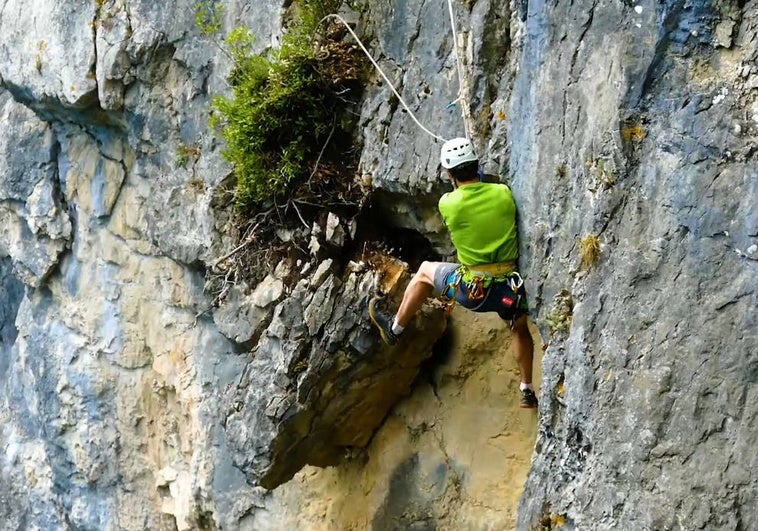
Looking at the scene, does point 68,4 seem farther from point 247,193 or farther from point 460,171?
point 460,171

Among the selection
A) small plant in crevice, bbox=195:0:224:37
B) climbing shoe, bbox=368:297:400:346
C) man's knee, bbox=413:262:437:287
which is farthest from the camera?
small plant in crevice, bbox=195:0:224:37

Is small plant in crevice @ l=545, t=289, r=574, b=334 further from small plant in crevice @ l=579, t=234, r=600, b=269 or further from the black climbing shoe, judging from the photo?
the black climbing shoe

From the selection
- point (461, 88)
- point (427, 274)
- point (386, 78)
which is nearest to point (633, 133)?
point (461, 88)

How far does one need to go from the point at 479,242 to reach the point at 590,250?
112cm

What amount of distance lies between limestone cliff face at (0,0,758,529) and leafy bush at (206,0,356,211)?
523 mm

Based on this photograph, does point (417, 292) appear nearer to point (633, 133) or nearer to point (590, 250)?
point (590, 250)

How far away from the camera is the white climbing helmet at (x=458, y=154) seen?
6.22 metres

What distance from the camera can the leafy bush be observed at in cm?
827

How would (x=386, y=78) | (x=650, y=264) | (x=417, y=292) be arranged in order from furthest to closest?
(x=386, y=78), (x=417, y=292), (x=650, y=264)

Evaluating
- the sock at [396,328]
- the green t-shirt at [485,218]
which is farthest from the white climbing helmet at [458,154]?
the sock at [396,328]

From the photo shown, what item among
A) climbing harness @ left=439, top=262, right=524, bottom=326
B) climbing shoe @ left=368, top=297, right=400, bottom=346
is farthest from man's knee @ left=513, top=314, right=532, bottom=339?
climbing shoe @ left=368, top=297, right=400, bottom=346

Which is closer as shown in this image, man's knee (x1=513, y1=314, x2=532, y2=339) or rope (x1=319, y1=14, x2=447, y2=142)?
man's knee (x1=513, y1=314, x2=532, y2=339)

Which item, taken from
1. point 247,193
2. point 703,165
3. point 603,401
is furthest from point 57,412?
point 703,165

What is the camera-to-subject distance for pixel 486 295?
6.39 meters
